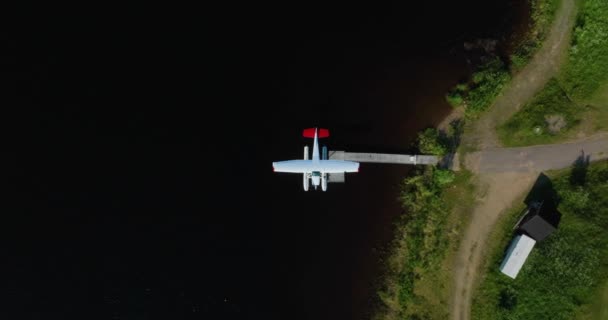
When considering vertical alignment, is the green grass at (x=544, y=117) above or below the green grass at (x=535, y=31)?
below

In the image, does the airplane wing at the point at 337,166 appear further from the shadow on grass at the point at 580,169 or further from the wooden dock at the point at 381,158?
the shadow on grass at the point at 580,169

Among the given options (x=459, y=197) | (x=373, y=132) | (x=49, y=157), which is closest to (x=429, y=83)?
(x=373, y=132)

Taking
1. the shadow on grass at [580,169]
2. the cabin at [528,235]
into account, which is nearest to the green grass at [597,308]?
the cabin at [528,235]

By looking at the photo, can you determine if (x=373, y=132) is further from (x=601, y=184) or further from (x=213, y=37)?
(x=601, y=184)

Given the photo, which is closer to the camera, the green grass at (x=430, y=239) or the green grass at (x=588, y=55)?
the green grass at (x=588, y=55)

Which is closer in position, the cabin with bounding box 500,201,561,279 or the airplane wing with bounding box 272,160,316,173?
the cabin with bounding box 500,201,561,279

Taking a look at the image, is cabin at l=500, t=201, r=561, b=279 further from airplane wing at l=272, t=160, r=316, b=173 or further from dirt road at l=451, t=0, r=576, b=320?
airplane wing at l=272, t=160, r=316, b=173

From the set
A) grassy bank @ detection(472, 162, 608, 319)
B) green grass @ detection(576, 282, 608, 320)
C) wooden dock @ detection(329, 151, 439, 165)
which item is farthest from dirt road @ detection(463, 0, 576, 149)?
green grass @ detection(576, 282, 608, 320)
